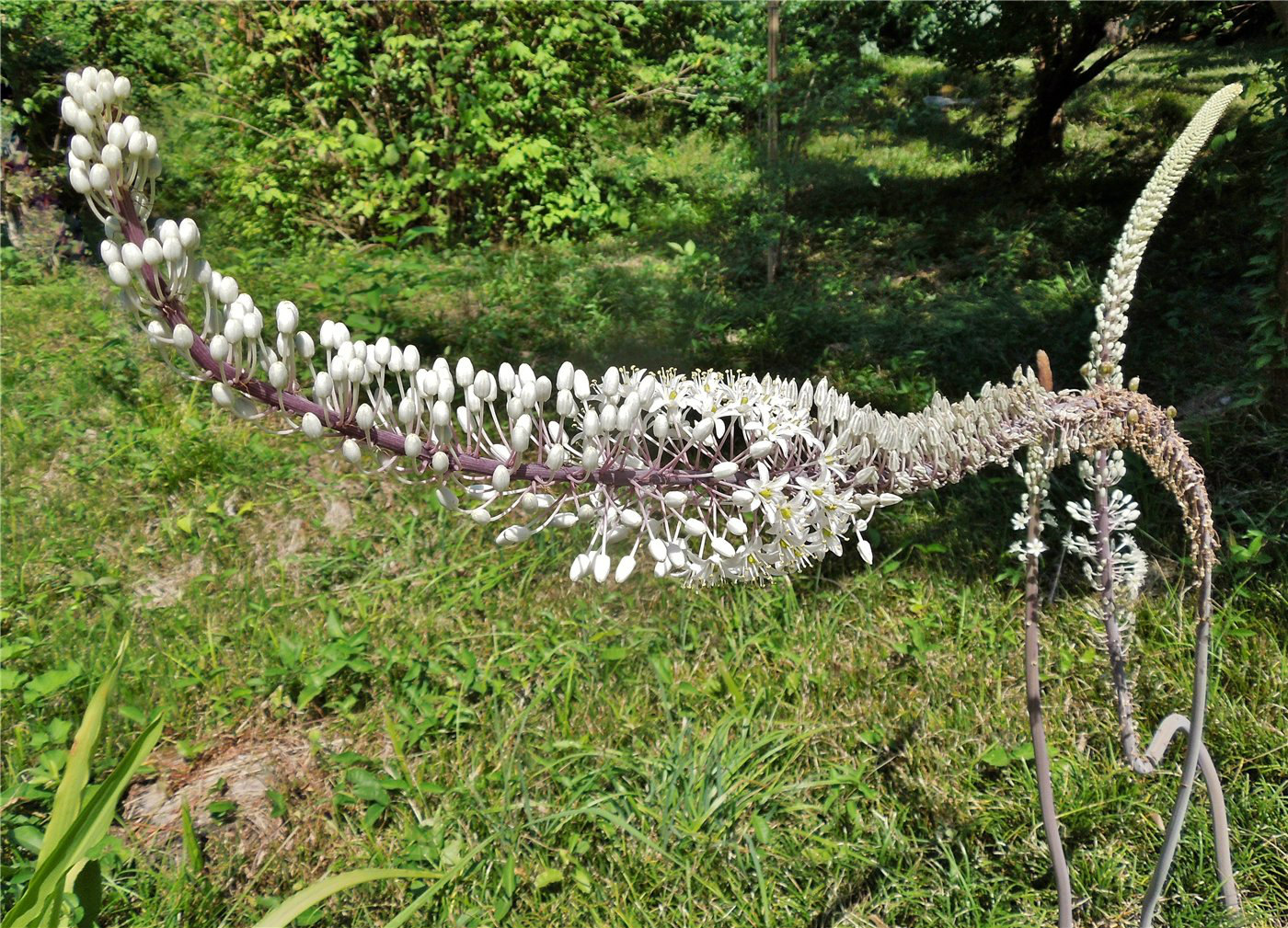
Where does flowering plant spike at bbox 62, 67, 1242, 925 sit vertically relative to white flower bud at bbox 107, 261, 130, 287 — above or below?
below

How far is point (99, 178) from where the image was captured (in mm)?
1028

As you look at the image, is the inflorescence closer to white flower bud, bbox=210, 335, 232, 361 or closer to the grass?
white flower bud, bbox=210, 335, 232, 361

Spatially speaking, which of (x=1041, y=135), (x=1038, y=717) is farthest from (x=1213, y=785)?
(x=1041, y=135)

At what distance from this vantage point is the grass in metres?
2.60

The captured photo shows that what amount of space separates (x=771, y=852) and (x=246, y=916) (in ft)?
5.25

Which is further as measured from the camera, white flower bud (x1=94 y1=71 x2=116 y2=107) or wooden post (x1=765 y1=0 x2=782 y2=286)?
wooden post (x1=765 y1=0 x2=782 y2=286)

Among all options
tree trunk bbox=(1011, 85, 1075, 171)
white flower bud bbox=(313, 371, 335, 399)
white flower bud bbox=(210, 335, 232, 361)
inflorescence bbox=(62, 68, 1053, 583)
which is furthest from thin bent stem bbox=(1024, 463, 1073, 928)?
tree trunk bbox=(1011, 85, 1075, 171)

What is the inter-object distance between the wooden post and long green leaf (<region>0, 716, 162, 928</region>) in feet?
18.3

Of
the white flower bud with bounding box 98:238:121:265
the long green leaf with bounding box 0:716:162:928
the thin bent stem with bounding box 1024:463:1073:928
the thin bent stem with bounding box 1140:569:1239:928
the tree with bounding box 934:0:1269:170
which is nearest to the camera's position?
the white flower bud with bounding box 98:238:121:265

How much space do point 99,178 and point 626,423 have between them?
0.73 meters

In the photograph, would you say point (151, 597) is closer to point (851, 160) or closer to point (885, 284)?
point (885, 284)

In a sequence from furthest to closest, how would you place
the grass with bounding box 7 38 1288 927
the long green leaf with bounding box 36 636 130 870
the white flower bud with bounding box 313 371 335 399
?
1. the grass with bounding box 7 38 1288 927
2. the long green leaf with bounding box 36 636 130 870
3. the white flower bud with bounding box 313 371 335 399

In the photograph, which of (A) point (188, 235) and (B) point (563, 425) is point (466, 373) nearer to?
(B) point (563, 425)

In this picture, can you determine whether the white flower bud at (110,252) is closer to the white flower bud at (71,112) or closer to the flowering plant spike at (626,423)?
the flowering plant spike at (626,423)
